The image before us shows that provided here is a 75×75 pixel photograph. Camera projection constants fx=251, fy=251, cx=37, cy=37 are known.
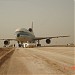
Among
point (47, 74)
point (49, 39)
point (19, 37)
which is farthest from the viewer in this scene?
point (49, 39)

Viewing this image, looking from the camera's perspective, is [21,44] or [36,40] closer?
[21,44]

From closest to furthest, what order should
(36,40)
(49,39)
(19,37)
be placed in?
(19,37) → (49,39) → (36,40)

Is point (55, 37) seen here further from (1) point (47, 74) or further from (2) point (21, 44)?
(1) point (47, 74)

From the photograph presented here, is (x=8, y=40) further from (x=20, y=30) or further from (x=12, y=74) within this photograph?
(x=12, y=74)

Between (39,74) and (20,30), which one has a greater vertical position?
(20,30)

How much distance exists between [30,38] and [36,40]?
943cm

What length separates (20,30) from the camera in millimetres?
69250

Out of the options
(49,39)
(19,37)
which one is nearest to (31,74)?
(19,37)

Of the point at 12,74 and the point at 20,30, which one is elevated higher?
the point at 20,30

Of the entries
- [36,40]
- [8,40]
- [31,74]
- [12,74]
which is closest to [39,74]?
[31,74]

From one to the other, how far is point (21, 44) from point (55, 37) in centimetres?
1040

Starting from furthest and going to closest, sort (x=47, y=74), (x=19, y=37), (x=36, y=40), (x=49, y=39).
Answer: (x=36, y=40)
(x=49, y=39)
(x=19, y=37)
(x=47, y=74)

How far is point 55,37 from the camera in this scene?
75.1 metres

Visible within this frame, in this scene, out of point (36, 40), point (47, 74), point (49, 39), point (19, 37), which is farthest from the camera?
point (36, 40)
